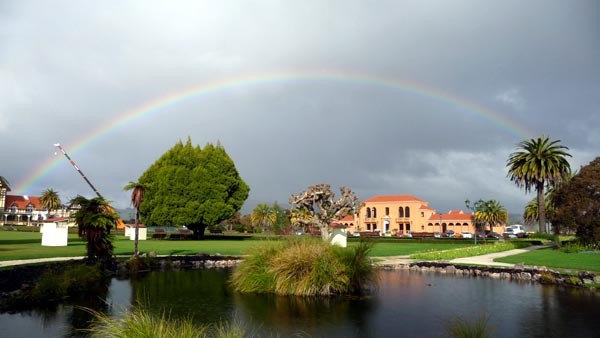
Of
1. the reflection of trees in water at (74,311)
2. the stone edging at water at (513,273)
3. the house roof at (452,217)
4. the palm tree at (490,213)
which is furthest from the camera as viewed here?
the house roof at (452,217)

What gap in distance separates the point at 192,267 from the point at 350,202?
53.4 feet

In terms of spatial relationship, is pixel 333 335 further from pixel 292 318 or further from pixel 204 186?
pixel 204 186

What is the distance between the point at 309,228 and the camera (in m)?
40.2

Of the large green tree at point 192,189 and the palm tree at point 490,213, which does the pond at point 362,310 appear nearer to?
the large green tree at point 192,189

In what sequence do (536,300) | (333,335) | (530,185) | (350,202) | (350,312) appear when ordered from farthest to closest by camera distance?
(530,185)
(350,202)
(536,300)
(350,312)
(333,335)

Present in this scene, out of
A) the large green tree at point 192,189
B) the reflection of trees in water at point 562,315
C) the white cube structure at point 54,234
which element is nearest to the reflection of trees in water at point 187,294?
the reflection of trees in water at point 562,315

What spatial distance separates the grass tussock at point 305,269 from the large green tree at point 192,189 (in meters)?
46.4

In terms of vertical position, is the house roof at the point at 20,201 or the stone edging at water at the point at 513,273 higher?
the house roof at the point at 20,201

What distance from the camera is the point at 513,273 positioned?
23.2m

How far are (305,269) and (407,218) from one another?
92736mm

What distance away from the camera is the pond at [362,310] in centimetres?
1209

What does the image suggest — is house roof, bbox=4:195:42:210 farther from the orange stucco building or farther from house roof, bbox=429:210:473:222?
house roof, bbox=429:210:473:222

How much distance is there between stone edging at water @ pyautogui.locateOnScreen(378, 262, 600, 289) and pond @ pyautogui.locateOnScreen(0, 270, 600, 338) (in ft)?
4.36

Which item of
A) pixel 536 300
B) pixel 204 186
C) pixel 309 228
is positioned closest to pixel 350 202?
pixel 309 228
